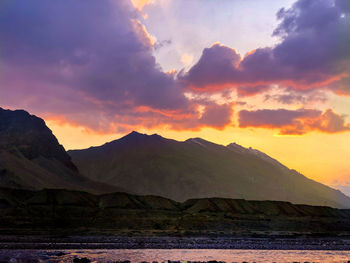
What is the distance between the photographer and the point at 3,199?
196 metres

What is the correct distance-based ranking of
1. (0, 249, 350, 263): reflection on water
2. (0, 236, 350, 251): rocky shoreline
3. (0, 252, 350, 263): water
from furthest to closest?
1. (0, 236, 350, 251): rocky shoreline
2. (0, 249, 350, 263): reflection on water
3. (0, 252, 350, 263): water

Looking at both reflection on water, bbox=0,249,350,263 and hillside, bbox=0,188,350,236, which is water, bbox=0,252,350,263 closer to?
reflection on water, bbox=0,249,350,263

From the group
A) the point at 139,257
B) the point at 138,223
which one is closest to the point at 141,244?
the point at 139,257

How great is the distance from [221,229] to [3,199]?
9451 cm

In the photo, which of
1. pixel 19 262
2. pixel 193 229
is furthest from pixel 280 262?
pixel 193 229

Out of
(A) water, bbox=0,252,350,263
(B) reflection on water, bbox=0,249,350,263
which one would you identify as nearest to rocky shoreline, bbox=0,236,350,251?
(A) water, bbox=0,252,350,263

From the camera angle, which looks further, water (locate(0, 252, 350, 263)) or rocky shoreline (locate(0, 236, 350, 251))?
rocky shoreline (locate(0, 236, 350, 251))

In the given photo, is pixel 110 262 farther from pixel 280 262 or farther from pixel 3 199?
pixel 3 199

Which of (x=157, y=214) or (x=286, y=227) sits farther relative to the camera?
(x=157, y=214)

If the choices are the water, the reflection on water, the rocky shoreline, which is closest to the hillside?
the rocky shoreline

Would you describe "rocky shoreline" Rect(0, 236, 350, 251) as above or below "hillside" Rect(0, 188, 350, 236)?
below

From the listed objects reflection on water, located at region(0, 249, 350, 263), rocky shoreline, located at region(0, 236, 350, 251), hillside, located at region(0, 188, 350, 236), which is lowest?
reflection on water, located at region(0, 249, 350, 263)

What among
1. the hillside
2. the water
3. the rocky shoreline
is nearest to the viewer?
the water

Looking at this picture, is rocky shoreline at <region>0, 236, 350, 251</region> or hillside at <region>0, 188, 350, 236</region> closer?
rocky shoreline at <region>0, 236, 350, 251</region>
